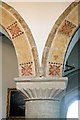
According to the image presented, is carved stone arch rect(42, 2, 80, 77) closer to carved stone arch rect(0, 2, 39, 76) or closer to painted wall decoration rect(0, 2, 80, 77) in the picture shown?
painted wall decoration rect(0, 2, 80, 77)

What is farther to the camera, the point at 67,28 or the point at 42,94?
the point at 67,28

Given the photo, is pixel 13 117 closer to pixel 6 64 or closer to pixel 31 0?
pixel 6 64

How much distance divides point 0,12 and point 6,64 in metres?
1.39

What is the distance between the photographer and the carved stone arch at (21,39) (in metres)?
4.04

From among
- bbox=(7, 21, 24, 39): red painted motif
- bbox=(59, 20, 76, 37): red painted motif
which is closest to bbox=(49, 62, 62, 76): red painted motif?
bbox=(59, 20, 76, 37): red painted motif

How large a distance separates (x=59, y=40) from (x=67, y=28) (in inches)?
8.0

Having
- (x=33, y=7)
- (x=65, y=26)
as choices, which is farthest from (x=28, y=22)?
(x=65, y=26)

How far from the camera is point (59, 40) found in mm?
4070

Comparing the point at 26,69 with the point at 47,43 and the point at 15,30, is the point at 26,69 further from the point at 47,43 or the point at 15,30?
the point at 15,30

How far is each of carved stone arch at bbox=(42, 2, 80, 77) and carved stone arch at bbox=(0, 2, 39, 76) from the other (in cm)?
16

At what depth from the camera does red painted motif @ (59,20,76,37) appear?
4.10m

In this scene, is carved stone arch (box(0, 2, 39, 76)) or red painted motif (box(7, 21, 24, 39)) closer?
carved stone arch (box(0, 2, 39, 76))

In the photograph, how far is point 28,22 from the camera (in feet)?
13.7

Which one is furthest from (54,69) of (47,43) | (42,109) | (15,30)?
(15,30)
